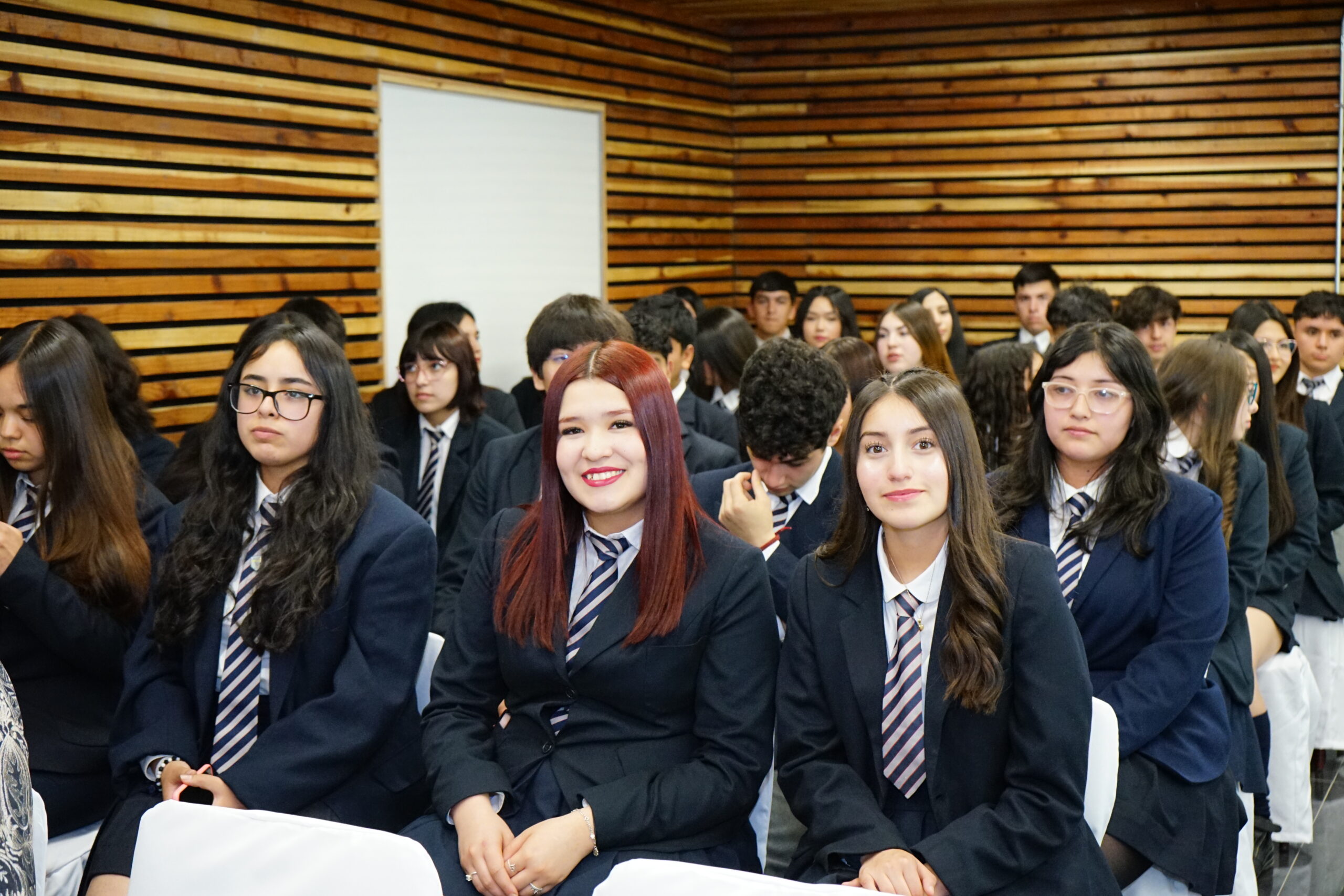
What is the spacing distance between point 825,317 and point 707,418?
8.98 ft

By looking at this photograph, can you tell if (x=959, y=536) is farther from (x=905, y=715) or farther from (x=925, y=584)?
(x=905, y=715)

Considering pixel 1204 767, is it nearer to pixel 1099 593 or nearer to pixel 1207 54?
pixel 1099 593

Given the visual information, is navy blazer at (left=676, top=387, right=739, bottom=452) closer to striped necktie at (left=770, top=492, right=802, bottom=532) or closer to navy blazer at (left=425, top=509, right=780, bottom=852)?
striped necktie at (left=770, top=492, right=802, bottom=532)

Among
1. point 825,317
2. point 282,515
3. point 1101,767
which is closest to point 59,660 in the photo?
point 282,515

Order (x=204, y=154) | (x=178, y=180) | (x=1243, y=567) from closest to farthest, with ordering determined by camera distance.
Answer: (x=1243, y=567) < (x=178, y=180) < (x=204, y=154)

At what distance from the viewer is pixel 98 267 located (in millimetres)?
5406

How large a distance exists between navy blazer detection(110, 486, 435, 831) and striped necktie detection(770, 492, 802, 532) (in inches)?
38.4

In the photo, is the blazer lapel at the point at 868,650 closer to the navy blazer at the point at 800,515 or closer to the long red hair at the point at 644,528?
the long red hair at the point at 644,528

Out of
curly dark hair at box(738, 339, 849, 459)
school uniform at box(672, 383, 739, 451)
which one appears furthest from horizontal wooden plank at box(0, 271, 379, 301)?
curly dark hair at box(738, 339, 849, 459)

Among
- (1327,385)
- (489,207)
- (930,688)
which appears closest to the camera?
(930,688)

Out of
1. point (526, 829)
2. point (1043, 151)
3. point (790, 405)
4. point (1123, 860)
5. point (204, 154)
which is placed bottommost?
point (1123, 860)

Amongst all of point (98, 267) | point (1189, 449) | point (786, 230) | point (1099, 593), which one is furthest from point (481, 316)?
point (1099, 593)

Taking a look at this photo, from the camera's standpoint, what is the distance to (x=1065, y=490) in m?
3.34

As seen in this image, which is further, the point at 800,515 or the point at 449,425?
the point at 449,425
